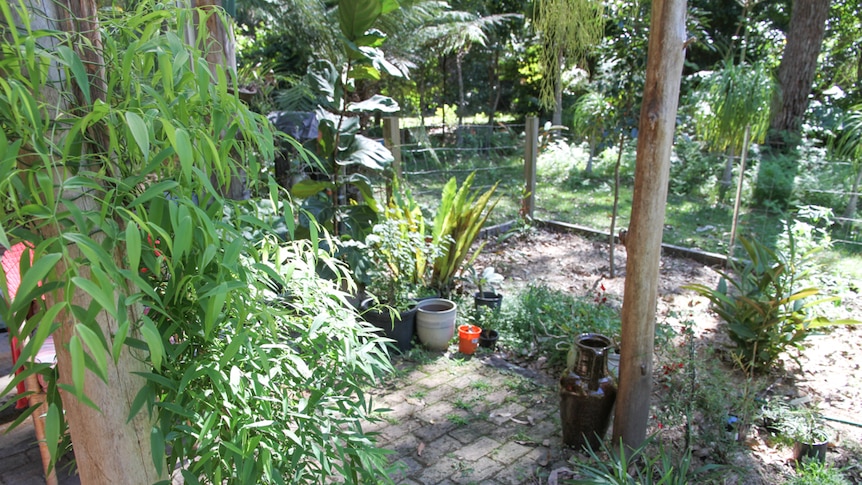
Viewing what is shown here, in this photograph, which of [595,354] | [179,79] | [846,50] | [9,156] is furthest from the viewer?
[846,50]

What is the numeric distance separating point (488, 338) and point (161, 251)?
9.56ft

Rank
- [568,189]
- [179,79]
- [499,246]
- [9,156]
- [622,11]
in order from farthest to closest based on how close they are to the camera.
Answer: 1. [568,189]
2. [499,246]
3. [622,11]
4. [179,79]
5. [9,156]

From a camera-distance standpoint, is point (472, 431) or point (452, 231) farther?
point (452, 231)

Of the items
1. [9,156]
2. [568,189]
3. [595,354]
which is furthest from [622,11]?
[9,156]

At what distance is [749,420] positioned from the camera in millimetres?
2729

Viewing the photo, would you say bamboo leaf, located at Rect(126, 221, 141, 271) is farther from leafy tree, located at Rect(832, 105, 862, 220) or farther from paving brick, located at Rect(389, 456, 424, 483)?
leafy tree, located at Rect(832, 105, 862, 220)

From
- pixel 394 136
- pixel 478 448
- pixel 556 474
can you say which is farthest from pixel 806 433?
pixel 394 136

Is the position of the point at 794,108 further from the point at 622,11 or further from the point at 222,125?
the point at 222,125

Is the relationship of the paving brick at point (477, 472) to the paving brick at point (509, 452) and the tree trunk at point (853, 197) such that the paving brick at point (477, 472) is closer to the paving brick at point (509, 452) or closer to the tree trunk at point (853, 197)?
the paving brick at point (509, 452)

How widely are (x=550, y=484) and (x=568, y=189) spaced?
6912 mm

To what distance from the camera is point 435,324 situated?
3658 mm

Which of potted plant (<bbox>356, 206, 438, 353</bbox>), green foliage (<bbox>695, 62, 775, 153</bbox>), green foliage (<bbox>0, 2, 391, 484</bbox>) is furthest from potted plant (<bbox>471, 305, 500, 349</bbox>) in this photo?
green foliage (<bbox>695, 62, 775, 153</bbox>)

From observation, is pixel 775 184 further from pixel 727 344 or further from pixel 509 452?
pixel 509 452

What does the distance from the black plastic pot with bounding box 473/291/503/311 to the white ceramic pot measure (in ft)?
1.33
